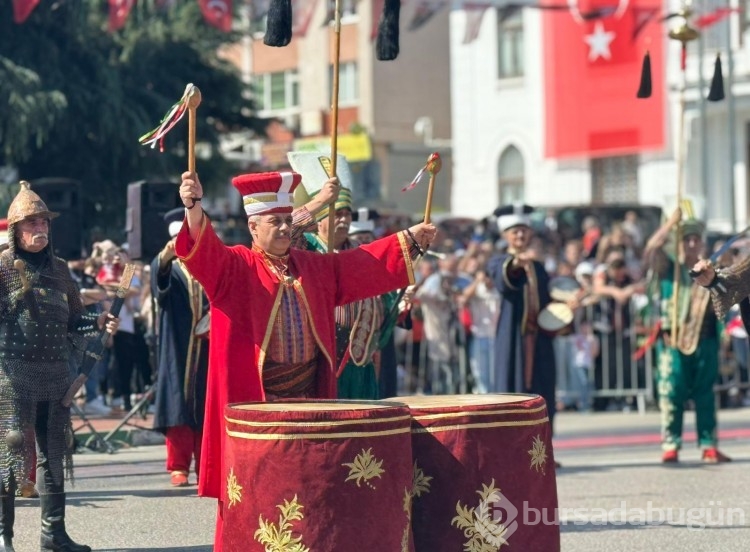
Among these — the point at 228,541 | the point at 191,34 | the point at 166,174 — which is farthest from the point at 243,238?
the point at 228,541

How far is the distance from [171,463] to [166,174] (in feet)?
44.2

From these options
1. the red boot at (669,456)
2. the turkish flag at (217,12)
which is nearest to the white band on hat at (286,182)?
the red boot at (669,456)

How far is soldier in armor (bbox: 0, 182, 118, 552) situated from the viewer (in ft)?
27.4

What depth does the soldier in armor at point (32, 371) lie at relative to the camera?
8.34m

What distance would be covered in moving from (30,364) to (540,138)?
31695mm

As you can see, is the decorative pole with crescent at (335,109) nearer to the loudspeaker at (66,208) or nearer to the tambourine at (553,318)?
the tambourine at (553,318)

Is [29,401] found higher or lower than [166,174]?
lower

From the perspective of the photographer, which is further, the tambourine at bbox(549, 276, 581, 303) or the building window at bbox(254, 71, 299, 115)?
the building window at bbox(254, 71, 299, 115)

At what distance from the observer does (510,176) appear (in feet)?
134

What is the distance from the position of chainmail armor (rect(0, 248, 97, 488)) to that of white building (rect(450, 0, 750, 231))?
26.7 m

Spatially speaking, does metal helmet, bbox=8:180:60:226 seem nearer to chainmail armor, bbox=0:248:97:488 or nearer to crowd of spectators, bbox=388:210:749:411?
chainmail armor, bbox=0:248:97:488

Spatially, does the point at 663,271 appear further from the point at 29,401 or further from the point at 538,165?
the point at 538,165

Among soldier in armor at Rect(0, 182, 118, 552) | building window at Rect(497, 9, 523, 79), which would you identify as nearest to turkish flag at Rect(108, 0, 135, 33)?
soldier in armor at Rect(0, 182, 118, 552)

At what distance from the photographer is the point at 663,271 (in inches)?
513
